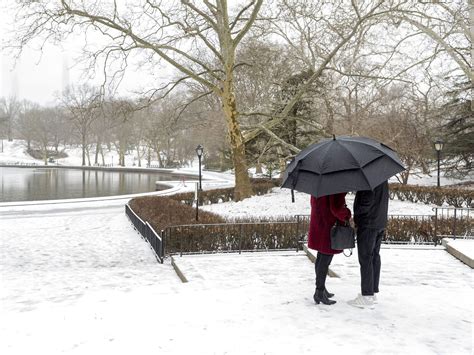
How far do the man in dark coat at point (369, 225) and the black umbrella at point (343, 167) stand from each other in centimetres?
28

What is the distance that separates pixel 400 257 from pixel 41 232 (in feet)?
40.2

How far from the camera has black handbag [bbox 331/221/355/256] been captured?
4961 millimetres

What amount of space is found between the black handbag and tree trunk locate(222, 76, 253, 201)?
16272mm

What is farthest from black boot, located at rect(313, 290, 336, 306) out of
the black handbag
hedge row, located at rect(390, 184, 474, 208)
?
hedge row, located at rect(390, 184, 474, 208)

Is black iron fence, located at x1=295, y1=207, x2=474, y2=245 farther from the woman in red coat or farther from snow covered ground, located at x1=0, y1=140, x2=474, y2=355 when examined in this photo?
the woman in red coat

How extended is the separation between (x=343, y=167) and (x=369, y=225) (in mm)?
768

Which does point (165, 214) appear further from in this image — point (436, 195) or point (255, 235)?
point (436, 195)

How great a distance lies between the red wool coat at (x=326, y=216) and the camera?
502 cm

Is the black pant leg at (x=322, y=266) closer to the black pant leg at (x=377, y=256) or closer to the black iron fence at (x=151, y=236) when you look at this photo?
the black pant leg at (x=377, y=256)

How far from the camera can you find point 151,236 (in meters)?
11.9

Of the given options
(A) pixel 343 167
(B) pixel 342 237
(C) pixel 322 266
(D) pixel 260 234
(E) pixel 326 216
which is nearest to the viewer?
(A) pixel 343 167

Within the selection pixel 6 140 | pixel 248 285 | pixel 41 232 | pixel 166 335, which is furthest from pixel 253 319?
pixel 6 140

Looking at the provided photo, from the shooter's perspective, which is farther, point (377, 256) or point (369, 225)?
point (377, 256)

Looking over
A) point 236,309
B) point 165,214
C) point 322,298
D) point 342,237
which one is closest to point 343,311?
point 322,298
